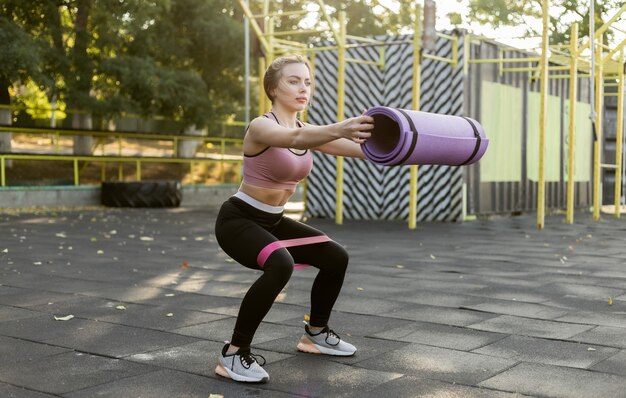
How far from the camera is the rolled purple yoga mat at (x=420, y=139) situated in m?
3.98

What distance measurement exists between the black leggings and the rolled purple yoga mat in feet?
2.37

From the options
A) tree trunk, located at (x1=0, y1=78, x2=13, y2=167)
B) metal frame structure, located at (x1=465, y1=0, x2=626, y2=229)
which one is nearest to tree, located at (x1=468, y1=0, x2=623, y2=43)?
metal frame structure, located at (x1=465, y1=0, x2=626, y2=229)

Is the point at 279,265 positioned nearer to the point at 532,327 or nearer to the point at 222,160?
the point at 532,327

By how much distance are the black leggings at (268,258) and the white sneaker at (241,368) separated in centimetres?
7

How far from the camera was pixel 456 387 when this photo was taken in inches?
163

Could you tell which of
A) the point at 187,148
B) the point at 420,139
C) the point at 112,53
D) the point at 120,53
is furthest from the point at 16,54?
the point at 420,139

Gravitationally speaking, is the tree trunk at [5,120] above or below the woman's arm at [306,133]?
above

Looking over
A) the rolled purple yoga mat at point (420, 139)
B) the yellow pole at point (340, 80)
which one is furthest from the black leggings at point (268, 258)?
the yellow pole at point (340, 80)

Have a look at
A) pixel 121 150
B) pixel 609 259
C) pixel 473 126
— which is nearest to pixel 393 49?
pixel 609 259

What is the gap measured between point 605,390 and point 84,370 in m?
2.59

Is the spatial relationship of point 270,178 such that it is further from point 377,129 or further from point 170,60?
point 170,60

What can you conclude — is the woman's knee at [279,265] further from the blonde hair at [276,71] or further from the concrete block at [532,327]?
the concrete block at [532,327]

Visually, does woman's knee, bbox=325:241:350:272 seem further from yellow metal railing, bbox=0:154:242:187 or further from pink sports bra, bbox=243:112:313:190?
yellow metal railing, bbox=0:154:242:187

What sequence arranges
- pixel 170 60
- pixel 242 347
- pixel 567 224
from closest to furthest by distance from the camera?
Result: pixel 242 347
pixel 567 224
pixel 170 60
